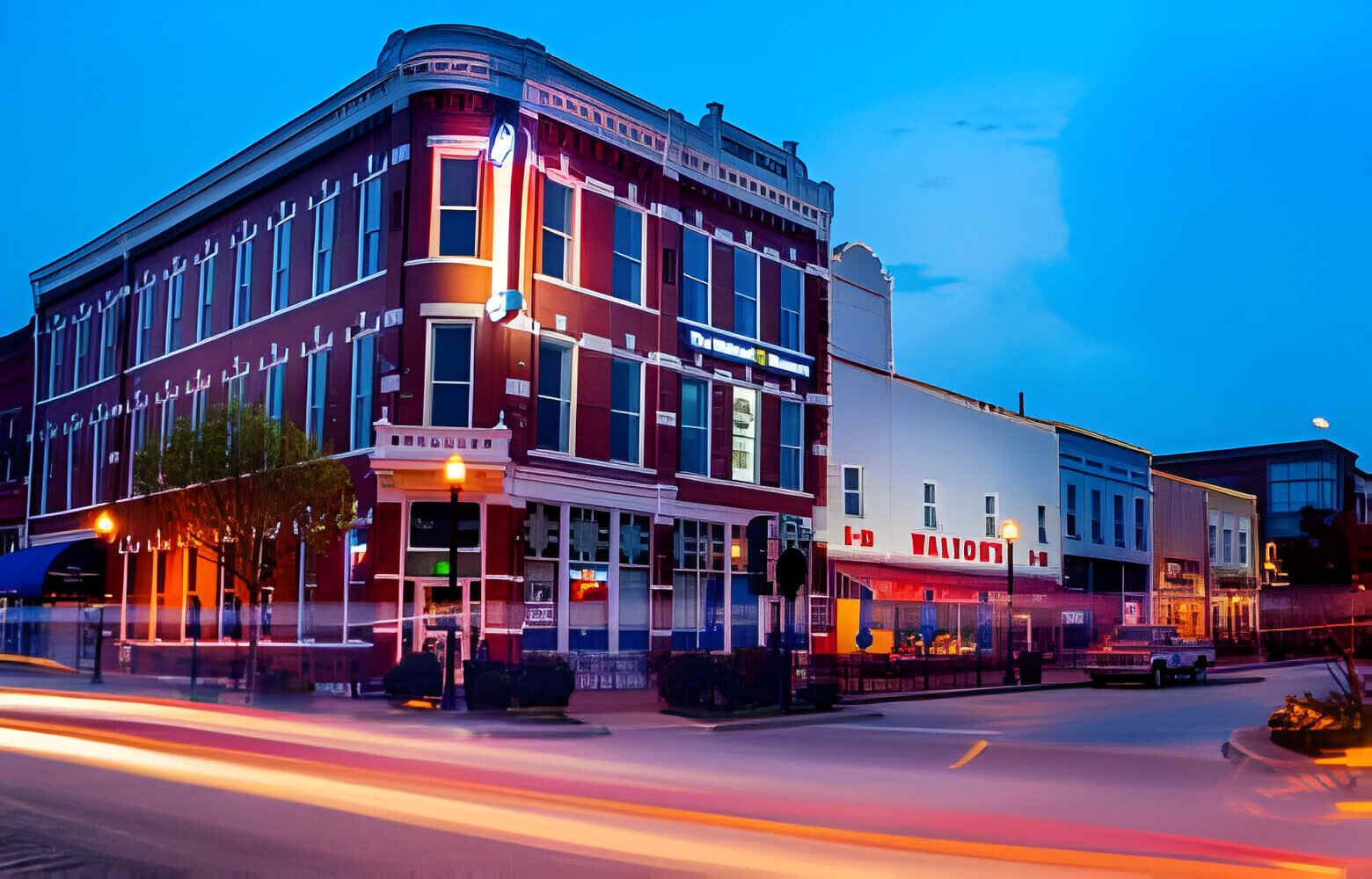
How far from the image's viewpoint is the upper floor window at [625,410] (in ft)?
112

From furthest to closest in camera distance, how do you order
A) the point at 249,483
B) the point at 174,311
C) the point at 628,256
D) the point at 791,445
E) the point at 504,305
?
the point at 174,311, the point at 791,445, the point at 628,256, the point at 504,305, the point at 249,483

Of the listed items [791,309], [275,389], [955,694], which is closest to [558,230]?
[275,389]

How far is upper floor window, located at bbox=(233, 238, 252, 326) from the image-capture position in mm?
37562

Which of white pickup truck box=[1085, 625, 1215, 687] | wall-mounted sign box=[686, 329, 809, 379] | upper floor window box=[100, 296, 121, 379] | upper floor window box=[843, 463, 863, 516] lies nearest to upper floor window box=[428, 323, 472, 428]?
wall-mounted sign box=[686, 329, 809, 379]

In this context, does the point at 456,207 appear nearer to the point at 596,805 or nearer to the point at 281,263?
the point at 281,263

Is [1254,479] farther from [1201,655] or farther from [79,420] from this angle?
[79,420]

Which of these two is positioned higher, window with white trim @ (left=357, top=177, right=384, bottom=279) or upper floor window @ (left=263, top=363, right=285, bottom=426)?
window with white trim @ (left=357, top=177, right=384, bottom=279)

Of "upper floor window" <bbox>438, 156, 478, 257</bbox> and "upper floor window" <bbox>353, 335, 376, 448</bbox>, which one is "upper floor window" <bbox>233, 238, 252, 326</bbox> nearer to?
"upper floor window" <bbox>353, 335, 376, 448</bbox>

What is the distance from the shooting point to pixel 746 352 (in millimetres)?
38156

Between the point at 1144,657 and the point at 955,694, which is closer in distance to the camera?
the point at 955,694

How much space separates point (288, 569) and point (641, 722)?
13621 millimetres

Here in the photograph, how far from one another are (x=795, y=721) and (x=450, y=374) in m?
12.1

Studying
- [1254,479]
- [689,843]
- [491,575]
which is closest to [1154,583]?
[1254,479]

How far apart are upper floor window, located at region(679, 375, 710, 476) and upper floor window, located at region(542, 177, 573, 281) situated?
530 centimetres
